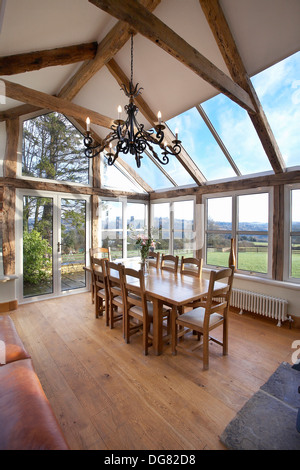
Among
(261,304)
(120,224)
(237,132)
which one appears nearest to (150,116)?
(237,132)

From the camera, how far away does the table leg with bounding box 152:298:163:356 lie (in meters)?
2.44

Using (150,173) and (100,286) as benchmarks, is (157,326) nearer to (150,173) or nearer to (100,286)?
(100,286)

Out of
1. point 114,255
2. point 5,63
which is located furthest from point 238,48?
point 114,255

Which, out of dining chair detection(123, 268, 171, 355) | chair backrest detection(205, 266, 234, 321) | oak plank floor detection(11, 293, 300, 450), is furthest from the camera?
dining chair detection(123, 268, 171, 355)

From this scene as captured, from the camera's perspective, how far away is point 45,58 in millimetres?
2559

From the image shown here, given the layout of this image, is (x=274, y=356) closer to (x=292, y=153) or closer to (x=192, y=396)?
(x=192, y=396)

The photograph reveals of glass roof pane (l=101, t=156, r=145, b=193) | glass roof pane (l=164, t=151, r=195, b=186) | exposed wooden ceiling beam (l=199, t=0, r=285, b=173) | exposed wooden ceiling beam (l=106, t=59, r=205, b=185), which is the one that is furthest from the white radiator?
glass roof pane (l=101, t=156, r=145, b=193)

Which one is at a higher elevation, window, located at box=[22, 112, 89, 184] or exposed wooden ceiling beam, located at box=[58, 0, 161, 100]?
exposed wooden ceiling beam, located at box=[58, 0, 161, 100]

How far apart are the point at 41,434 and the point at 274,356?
2.49m

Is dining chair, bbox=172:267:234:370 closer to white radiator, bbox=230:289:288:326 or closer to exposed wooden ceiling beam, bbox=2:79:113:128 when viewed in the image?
white radiator, bbox=230:289:288:326

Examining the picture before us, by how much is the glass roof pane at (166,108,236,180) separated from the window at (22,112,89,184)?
207 centimetres

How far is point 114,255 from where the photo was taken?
17.9 ft

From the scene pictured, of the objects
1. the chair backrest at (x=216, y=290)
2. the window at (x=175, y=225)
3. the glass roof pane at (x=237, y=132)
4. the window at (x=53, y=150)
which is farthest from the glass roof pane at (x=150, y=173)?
the chair backrest at (x=216, y=290)

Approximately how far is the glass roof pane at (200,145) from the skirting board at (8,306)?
4.23 meters
